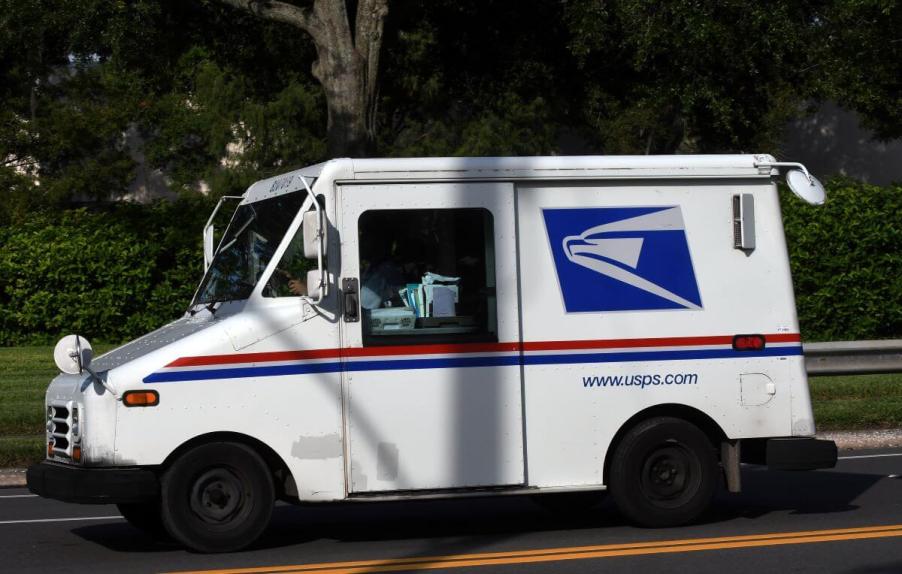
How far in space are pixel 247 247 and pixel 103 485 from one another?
196 cm

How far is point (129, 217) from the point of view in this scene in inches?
902

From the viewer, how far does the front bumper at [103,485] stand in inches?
331

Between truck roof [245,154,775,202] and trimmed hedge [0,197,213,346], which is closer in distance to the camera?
truck roof [245,154,775,202]

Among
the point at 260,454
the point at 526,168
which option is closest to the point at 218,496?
the point at 260,454

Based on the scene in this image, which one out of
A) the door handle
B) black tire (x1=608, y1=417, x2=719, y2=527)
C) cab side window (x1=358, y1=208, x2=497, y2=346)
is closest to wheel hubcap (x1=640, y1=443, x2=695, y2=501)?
black tire (x1=608, y1=417, x2=719, y2=527)

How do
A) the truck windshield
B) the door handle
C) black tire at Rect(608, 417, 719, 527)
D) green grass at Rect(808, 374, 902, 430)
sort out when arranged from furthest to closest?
green grass at Rect(808, 374, 902, 430)
black tire at Rect(608, 417, 719, 527)
the truck windshield
the door handle

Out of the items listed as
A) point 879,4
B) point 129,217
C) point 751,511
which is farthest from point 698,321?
point 129,217

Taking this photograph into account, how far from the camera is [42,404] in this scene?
53.3 feet

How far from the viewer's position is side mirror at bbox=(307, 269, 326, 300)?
28.3 ft

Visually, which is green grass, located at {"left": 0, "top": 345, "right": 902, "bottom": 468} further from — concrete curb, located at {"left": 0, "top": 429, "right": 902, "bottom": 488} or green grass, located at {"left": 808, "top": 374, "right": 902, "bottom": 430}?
concrete curb, located at {"left": 0, "top": 429, "right": 902, "bottom": 488}

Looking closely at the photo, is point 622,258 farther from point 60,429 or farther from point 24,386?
point 24,386

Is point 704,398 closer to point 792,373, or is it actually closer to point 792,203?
point 792,373

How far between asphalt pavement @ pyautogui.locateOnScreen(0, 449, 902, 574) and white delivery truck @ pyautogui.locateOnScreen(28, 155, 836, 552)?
0.34 metres

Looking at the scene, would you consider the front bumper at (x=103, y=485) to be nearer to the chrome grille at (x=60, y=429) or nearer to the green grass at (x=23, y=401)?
the chrome grille at (x=60, y=429)
